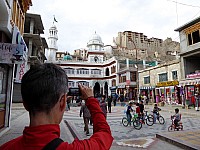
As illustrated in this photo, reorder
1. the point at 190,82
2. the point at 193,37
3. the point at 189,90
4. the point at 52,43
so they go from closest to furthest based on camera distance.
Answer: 1. the point at 190,82
2. the point at 193,37
3. the point at 189,90
4. the point at 52,43

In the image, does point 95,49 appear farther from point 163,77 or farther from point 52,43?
point 163,77

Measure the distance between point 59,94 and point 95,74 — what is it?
4225 centimetres

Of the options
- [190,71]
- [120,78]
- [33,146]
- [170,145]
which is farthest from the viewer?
[120,78]

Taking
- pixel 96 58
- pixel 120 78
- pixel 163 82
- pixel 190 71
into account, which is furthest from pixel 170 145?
pixel 96 58

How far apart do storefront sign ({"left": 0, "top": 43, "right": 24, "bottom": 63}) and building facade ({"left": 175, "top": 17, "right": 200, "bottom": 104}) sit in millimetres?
18019

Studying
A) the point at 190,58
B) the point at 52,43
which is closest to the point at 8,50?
the point at 190,58

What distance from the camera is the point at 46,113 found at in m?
1.14

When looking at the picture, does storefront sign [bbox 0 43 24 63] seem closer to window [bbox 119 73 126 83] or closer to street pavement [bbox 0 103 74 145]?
street pavement [bbox 0 103 74 145]

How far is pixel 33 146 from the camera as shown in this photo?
3.18ft

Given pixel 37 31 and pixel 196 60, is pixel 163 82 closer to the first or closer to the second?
pixel 196 60

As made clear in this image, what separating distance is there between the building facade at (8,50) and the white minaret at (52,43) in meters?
43.5

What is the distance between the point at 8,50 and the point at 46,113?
538 cm

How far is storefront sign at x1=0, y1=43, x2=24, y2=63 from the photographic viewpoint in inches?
216

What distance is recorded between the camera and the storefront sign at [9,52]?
549 centimetres
